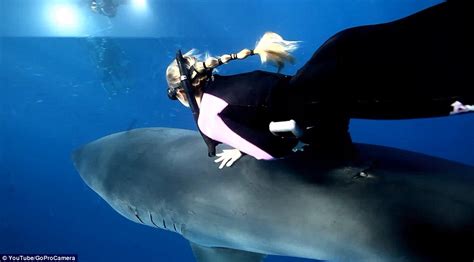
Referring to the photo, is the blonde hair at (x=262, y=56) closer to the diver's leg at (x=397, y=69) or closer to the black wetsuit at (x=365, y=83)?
the black wetsuit at (x=365, y=83)

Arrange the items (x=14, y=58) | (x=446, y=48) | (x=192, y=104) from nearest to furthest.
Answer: (x=446, y=48) → (x=192, y=104) → (x=14, y=58)

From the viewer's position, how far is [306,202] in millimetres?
3234

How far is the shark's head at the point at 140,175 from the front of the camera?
4172 millimetres

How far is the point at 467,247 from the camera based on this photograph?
2.54m

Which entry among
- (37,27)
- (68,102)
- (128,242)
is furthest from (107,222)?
(37,27)

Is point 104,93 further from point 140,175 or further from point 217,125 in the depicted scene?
point 217,125

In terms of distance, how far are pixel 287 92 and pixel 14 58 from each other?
13350 millimetres

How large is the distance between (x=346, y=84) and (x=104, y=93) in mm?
13780

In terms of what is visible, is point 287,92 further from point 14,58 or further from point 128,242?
point 128,242

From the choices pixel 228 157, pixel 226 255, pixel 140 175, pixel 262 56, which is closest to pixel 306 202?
pixel 228 157

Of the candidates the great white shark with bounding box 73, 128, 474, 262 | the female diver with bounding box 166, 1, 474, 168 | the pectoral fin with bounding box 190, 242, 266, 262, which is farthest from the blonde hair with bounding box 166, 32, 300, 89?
the pectoral fin with bounding box 190, 242, 266, 262

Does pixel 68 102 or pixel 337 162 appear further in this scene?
pixel 68 102

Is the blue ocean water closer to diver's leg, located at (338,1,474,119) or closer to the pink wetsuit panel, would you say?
the pink wetsuit panel

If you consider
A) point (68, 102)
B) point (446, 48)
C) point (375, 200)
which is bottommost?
point (375, 200)
